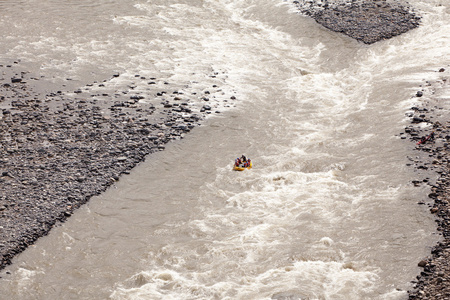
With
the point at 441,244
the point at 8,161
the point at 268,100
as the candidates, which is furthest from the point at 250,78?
the point at 441,244

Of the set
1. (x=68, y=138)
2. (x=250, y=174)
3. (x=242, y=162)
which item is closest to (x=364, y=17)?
(x=242, y=162)

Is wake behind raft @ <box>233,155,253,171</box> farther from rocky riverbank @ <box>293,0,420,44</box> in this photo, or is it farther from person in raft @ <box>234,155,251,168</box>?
rocky riverbank @ <box>293,0,420,44</box>

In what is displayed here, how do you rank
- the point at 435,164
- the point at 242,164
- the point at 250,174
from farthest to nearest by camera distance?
the point at 242,164, the point at 250,174, the point at 435,164

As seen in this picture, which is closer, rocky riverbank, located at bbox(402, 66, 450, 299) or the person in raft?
rocky riverbank, located at bbox(402, 66, 450, 299)

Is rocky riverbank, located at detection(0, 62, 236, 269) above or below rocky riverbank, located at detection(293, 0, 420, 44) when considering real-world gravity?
below

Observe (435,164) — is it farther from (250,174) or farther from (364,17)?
(364,17)

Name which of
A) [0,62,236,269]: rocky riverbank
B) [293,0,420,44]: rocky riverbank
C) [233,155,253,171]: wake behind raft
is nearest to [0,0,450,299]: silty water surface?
[233,155,253,171]: wake behind raft
